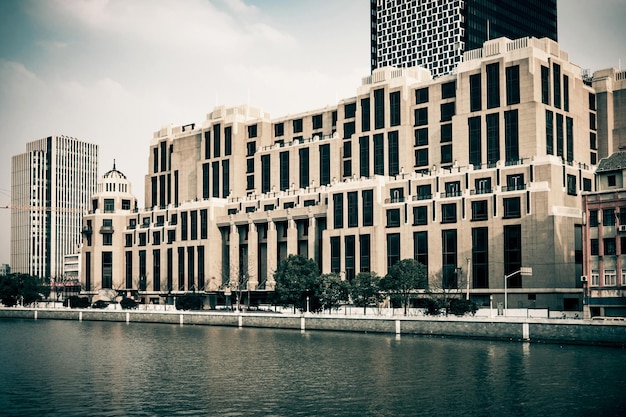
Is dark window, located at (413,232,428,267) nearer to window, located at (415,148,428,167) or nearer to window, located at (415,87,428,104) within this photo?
window, located at (415,148,428,167)

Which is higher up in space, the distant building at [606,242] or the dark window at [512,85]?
the dark window at [512,85]

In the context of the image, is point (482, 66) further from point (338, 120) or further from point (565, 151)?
point (338, 120)

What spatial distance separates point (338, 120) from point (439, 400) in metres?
134

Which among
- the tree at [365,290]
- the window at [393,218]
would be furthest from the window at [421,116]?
the tree at [365,290]

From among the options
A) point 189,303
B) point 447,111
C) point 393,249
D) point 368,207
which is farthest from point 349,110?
point 189,303

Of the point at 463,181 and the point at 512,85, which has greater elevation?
the point at 512,85

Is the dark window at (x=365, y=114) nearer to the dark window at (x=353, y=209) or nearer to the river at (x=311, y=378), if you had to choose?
the dark window at (x=353, y=209)

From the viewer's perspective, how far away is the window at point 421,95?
582 feet

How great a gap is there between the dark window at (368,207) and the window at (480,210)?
23032 millimetres

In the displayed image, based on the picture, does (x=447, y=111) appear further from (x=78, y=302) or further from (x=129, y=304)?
(x=78, y=302)

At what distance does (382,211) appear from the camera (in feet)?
545

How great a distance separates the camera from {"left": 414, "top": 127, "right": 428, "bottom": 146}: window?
577 ft

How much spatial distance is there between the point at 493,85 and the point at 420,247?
35845 millimetres

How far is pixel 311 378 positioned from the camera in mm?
77062
